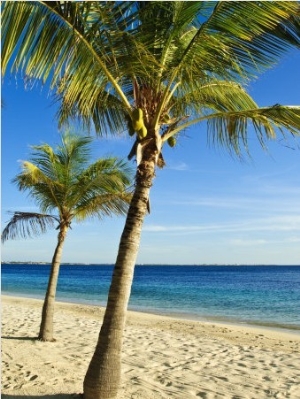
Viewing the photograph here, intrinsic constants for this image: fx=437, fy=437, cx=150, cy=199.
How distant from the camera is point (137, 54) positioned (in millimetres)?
4949

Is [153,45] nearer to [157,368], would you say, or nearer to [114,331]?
[114,331]

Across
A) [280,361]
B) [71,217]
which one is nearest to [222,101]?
[71,217]

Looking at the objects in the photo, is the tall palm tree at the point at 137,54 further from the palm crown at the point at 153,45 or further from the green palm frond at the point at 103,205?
the green palm frond at the point at 103,205

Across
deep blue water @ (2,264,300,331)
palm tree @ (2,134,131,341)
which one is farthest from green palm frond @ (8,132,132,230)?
deep blue water @ (2,264,300,331)

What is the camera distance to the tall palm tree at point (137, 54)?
14.9 feet

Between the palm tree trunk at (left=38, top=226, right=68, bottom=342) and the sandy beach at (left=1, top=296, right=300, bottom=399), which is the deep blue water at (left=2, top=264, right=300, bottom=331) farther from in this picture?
the palm tree trunk at (left=38, top=226, right=68, bottom=342)

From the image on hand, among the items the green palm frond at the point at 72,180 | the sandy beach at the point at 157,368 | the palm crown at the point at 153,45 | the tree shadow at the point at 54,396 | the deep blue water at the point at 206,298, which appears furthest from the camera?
the deep blue water at the point at 206,298

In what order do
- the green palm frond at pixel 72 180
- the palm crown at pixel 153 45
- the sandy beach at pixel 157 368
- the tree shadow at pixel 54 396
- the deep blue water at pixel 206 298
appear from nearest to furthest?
the palm crown at pixel 153 45, the tree shadow at pixel 54 396, the sandy beach at pixel 157 368, the green palm frond at pixel 72 180, the deep blue water at pixel 206 298

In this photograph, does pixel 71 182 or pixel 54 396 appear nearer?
pixel 54 396

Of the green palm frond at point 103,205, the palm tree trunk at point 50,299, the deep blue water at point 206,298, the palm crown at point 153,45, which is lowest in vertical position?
the deep blue water at point 206,298

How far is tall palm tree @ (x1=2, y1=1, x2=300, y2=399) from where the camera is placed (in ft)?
14.9

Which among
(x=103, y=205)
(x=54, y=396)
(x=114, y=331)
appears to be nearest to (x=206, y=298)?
(x=103, y=205)

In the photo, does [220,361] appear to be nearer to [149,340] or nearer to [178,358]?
[178,358]

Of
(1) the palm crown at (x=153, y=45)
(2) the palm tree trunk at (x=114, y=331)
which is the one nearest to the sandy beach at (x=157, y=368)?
(2) the palm tree trunk at (x=114, y=331)
